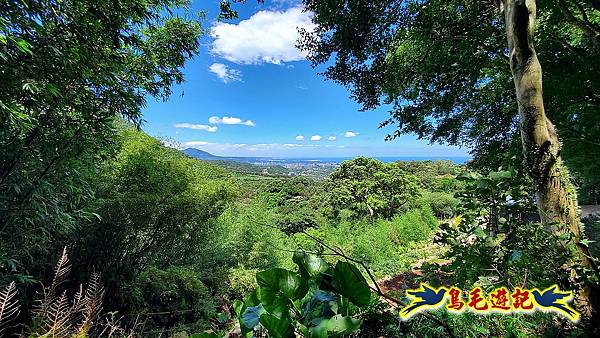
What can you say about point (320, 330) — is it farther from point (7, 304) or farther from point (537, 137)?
point (537, 137)

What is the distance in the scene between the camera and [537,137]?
1273 millimetres

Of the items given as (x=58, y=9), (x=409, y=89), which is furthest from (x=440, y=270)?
(x=58, y=9)

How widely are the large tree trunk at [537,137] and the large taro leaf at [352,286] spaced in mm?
972

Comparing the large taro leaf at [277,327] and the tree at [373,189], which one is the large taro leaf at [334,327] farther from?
the tree at [373,189]

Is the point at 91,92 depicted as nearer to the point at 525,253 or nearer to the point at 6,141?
the point at 6,141

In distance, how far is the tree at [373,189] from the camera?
13.6 m

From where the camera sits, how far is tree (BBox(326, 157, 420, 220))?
44.8ft

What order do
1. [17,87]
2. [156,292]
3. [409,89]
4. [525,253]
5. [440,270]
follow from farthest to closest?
1. [156,292]
2. [409,89]
3. [17,87]
4. [440,270]
5. [525,253]

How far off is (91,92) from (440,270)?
2990mm

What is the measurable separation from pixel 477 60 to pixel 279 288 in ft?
9.67

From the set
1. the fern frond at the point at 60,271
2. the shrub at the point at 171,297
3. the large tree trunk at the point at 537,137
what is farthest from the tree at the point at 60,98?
the large tree trunk at the point at 537,137

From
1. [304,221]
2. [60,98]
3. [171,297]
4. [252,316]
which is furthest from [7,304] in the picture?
[171,297]

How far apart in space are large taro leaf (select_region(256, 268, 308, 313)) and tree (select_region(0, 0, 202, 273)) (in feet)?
6.60

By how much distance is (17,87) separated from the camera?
6.29 feet
